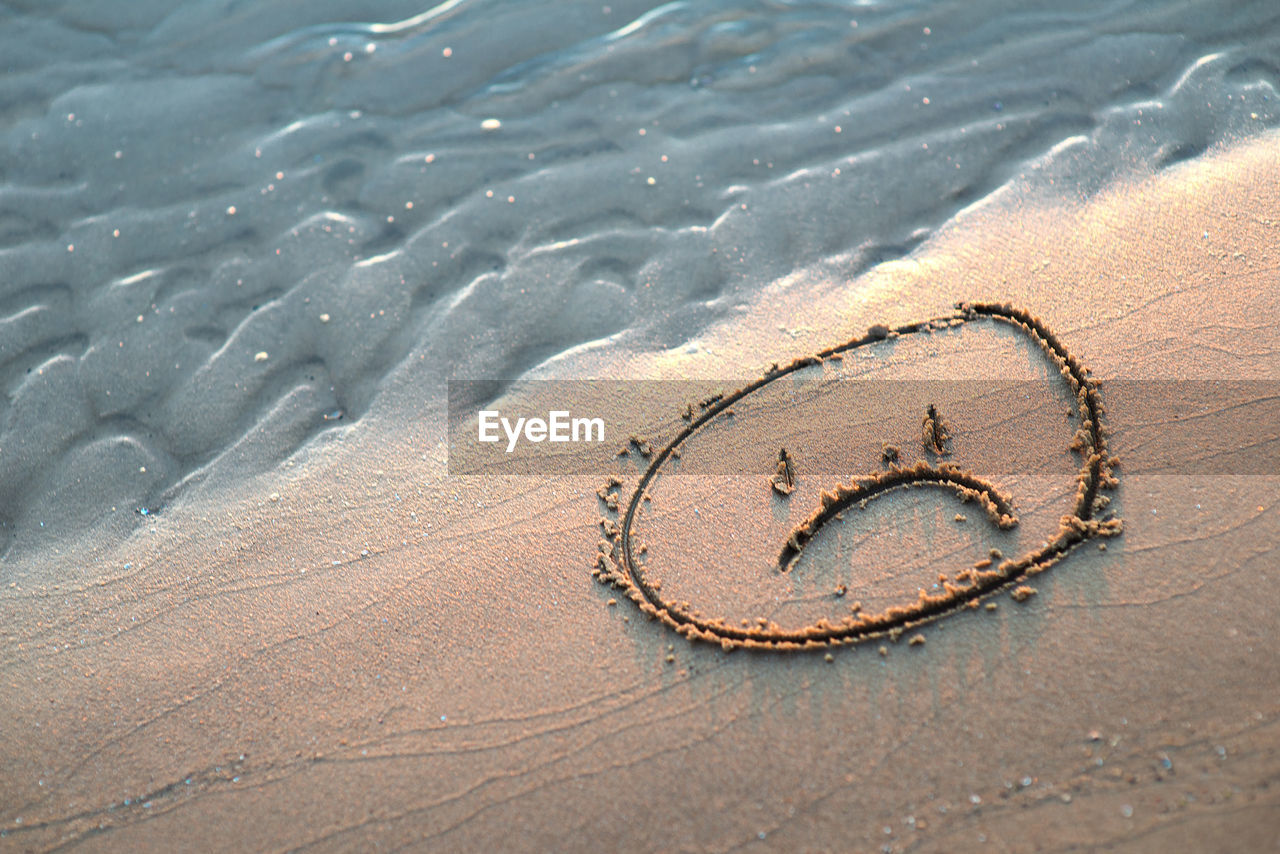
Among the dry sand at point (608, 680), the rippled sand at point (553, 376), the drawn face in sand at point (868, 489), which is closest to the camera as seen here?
the dry sand at point (608, 680)

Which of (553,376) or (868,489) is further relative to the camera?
(553,376)

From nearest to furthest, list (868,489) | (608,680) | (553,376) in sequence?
(608,680)
(868,489)
(553,376)

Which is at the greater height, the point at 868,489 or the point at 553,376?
the point at 553,376

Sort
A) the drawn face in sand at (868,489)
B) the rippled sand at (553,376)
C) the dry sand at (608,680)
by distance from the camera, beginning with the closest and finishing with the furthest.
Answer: the dry sand at (608,680), the rippled sand at (553,376), the drawn face in sand at (868,489)

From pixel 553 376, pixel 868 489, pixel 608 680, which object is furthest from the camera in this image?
pixel 553 376

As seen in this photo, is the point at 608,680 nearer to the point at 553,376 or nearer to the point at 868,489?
the point at 868,489

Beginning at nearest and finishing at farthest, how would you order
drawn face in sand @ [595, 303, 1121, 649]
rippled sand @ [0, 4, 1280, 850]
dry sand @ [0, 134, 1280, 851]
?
dry sand @ [0, 134, 1280, 851]
rippled sand @ [0, 4, 1280, 850]
drawn face in sand @ [595, 303, 1121, 649]

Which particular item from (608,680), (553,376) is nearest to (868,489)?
(608,680)
